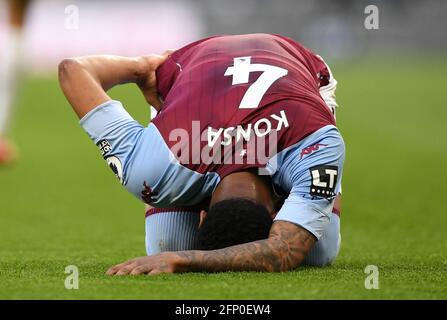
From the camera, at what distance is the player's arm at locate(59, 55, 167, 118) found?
15.6 ft

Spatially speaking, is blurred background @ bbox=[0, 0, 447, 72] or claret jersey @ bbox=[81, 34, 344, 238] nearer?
claret jersey @ bbox=[81, 34, 344, 238]

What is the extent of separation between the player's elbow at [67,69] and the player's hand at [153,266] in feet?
3.39

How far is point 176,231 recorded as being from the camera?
201 inches

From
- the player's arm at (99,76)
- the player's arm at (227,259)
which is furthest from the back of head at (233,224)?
the player's arm at (99,76)

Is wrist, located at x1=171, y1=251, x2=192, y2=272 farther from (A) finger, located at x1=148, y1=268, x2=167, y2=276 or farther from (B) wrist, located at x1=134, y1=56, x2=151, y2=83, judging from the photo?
(B) wrist, located at x1=134, y1=56, x2=151, y2=83

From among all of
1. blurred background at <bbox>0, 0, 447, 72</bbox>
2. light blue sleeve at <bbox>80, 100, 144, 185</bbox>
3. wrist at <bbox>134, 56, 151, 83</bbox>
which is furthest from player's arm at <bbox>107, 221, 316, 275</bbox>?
blurred background at <bbox>0, 0, 447, 72</bbox>

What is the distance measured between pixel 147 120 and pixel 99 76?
10.4 meters

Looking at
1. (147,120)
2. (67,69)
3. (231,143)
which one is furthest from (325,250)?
(147,120)

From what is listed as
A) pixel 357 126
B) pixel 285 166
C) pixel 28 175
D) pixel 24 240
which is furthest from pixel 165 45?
pixel 285 166

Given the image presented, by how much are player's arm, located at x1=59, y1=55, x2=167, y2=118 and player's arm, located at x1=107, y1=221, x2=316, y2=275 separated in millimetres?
853

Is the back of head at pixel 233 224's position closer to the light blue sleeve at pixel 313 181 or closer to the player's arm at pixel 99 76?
the light blue sleeve at pixel 313 181

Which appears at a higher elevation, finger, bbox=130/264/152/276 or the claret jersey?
the claret jersey

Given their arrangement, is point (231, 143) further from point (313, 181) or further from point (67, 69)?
point (67, 69)

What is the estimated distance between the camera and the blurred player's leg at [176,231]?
510cm
